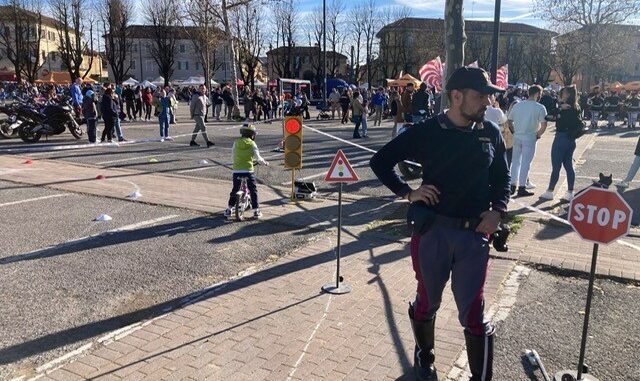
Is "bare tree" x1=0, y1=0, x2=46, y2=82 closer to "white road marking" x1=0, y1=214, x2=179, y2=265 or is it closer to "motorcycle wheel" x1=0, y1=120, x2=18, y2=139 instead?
"motorcycle wheel" x1=0, y1=120, x2=18, y2=139

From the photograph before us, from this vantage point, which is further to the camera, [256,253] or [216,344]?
[256,253]

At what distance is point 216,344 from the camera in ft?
13.0

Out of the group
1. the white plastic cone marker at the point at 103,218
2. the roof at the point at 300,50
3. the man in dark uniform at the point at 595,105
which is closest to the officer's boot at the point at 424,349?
the white plastic cone marker at the point at 103,218

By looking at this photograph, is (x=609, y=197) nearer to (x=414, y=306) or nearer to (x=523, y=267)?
(x=414, y=306)

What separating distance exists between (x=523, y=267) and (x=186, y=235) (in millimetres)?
4280

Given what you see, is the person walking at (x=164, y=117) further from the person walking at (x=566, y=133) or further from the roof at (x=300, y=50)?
the roof at (x=300, y=50)

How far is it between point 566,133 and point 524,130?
2.27ft

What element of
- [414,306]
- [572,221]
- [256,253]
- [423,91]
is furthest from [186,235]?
[423,91]

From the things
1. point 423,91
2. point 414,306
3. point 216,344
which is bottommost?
point 216,344

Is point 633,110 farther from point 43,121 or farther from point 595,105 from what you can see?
point 43,121

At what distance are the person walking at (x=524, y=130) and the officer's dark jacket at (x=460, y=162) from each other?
21.0ft

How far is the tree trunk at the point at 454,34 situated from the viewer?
23.8 ft

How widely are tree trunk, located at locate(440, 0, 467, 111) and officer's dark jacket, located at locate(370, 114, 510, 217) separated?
4.44 m

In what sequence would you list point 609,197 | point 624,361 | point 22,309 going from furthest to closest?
point 22,309
point 624,361
point 609,197
